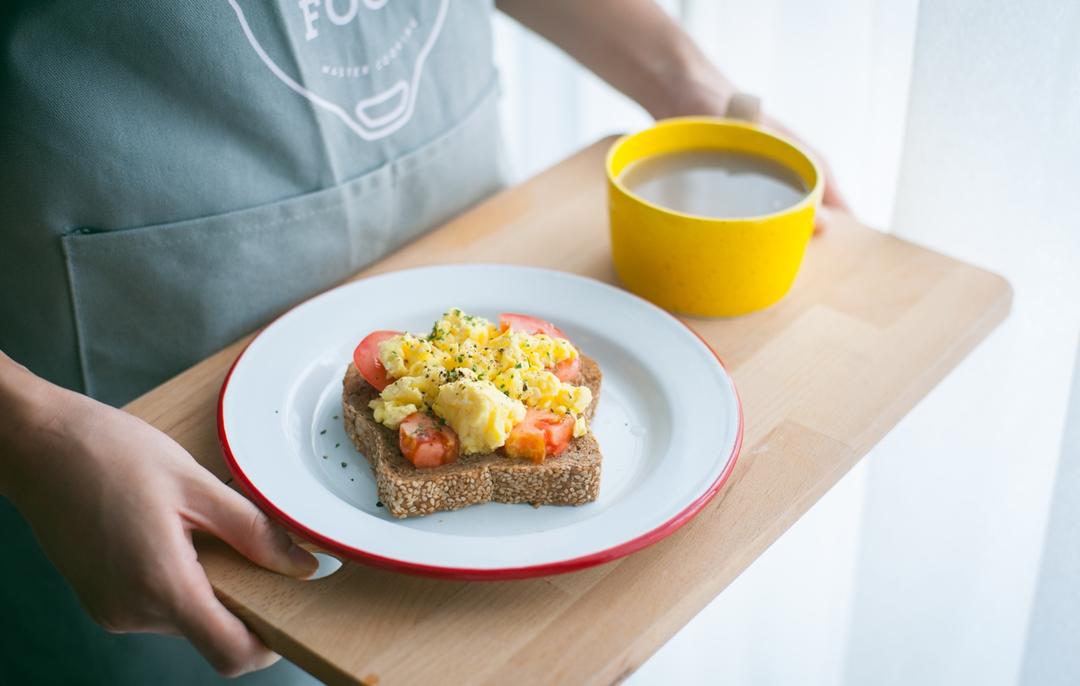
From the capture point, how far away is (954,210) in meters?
1.25

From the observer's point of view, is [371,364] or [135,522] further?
[371,364]

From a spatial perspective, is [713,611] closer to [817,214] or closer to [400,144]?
[817,214]

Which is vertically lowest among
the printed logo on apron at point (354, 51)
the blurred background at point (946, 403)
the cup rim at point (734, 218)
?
the blurred background at point (946, 403)

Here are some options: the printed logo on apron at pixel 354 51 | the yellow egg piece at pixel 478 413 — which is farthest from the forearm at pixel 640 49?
the yellow egg piece at pixel 478 413

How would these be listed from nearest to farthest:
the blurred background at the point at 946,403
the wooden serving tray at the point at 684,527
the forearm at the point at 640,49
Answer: the wooden serving tray at the point at 684,527 → the blurred background at the point at 946,403 → the forearm at the point at 640,49

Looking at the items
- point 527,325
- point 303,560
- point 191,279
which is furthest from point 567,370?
point 191,279

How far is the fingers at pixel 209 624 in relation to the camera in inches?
29.2

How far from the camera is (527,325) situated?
0.96 meters

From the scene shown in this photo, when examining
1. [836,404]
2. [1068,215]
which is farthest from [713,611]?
[1068,215]

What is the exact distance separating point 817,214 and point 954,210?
204 millimetres

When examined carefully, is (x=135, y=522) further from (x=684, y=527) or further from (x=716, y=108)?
(x=716, y=108)

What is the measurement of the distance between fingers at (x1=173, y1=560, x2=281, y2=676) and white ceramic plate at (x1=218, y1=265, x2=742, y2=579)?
77 millimetres

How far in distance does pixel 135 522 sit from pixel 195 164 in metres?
0.40

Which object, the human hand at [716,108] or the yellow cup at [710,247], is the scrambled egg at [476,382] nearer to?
the yellow cup at [710,247]
